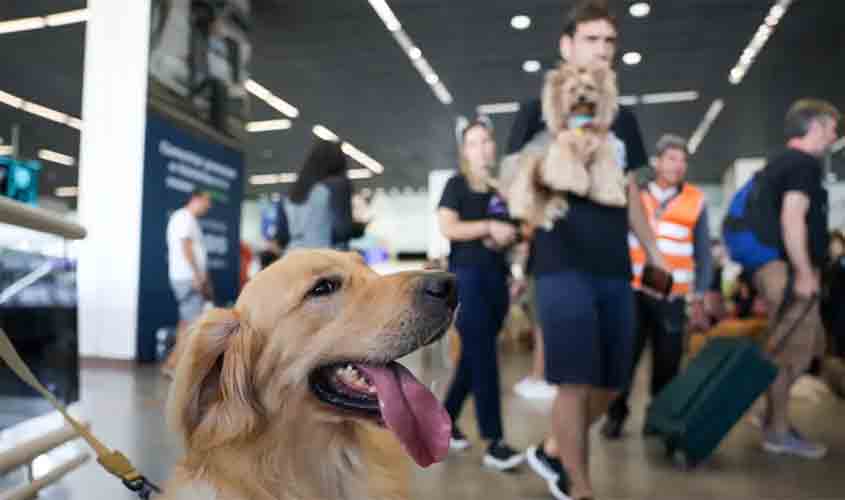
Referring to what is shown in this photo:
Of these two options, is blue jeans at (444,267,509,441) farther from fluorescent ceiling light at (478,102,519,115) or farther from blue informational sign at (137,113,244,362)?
fluorescent ceiling light at (478,102,519,115)

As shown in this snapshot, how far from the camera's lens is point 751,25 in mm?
8500

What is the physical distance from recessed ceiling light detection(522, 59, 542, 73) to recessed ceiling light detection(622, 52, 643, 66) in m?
1.24

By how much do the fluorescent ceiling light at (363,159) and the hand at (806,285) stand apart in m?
11.3

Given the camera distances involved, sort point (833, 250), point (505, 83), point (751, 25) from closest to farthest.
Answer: point (833, 250), point (751, 25), point (505, 83)

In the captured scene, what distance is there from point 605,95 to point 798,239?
1.59m

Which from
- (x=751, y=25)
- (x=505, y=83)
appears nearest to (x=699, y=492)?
(x=751, y=25)

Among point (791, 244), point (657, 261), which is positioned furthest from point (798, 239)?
point (657, 261)

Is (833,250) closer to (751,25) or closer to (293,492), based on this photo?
(751,25)

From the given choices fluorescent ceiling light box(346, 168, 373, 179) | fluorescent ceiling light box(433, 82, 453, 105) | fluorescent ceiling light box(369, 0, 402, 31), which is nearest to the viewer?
fluorescent ceiling light box(369, 0, 402, 31)

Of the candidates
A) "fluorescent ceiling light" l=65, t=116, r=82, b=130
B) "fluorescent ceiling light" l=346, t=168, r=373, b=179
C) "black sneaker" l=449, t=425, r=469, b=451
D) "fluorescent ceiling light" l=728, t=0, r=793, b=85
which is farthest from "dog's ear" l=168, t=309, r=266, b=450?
"fluorescent ceiling light" l=346, t=168, r=373, b=179

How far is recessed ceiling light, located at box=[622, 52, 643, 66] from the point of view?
31.0 feet

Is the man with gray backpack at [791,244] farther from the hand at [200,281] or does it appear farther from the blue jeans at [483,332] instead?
the hand at [200,281]

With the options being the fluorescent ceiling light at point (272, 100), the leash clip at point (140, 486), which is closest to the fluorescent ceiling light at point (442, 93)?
the fluorescent ceiling light at point (272, 100)

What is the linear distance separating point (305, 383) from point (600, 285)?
1294mm
